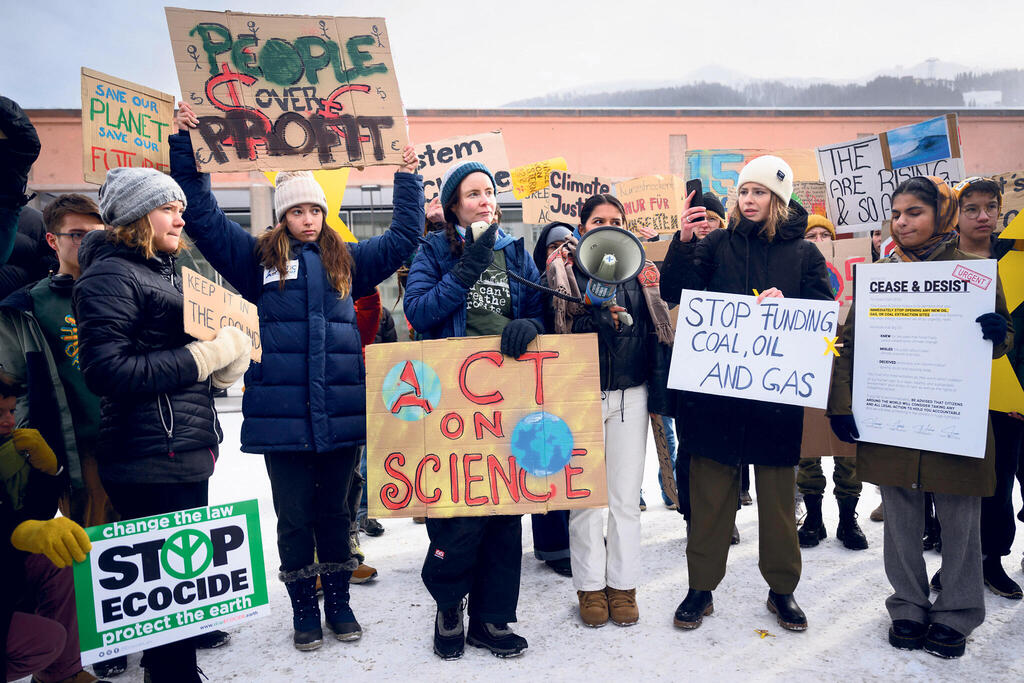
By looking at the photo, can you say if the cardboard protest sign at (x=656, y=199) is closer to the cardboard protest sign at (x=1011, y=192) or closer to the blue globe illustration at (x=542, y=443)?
the cardboard protest sign at (x=1011, y=192)

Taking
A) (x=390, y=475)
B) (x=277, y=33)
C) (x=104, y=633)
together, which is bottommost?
(x=104, y=633)

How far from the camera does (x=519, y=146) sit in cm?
1736

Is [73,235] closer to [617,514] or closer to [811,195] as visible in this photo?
[617,514]

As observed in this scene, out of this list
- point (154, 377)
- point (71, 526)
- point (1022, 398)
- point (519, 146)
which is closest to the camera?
point (71, 526)

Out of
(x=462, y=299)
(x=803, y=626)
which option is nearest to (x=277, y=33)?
(x=462, y=299)

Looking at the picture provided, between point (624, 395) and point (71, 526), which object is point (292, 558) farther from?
point (624, 395)

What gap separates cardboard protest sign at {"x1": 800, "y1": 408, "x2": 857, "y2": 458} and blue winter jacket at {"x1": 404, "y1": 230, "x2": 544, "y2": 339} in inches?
73.6

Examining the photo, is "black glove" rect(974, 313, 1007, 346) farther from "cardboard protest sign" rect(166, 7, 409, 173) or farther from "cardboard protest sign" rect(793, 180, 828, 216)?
"cardboard protest sign" rect(793, 180, 828, 216)

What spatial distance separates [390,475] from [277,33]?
2.06 metres

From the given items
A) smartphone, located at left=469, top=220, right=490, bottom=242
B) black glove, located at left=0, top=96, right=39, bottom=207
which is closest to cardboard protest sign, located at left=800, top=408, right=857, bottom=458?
smartphone, located at left=469, top=220, right=490, bottom=242

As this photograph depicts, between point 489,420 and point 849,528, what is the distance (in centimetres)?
273

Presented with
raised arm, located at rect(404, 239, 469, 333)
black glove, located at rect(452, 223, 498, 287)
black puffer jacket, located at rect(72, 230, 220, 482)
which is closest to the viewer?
black puffer jacket, located at rect(72, 230, 220, 482)

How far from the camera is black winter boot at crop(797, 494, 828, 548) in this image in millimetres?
4125

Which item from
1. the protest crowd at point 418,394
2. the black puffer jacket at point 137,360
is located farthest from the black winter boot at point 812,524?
the black puffer jacket at point 137,360
